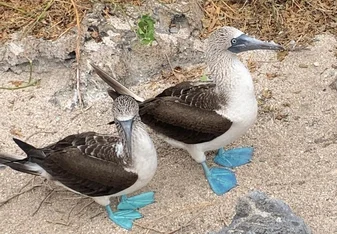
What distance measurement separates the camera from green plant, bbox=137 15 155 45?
5.81 m

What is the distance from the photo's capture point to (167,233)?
4609mm

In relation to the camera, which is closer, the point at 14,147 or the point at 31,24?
the point at 14,147

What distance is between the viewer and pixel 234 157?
5137 mm

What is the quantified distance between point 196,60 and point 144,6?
630 mm

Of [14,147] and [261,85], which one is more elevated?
[261,85]

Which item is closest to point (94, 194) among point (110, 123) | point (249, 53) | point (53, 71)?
point (110, 123)

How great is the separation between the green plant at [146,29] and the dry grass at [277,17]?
538 mm

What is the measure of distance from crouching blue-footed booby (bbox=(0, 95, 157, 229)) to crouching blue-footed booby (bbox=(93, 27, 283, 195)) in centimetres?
28

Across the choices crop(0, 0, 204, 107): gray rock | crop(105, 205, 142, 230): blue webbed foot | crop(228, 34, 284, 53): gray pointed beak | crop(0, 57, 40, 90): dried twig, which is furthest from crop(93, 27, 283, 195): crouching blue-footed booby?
crop(0, 57, 40, 90): dried twig

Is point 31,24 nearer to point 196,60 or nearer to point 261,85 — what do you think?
point 196,60

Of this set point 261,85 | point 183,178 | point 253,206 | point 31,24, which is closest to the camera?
point 253,206

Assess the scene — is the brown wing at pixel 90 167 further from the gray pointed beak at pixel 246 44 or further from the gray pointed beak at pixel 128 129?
the gray pointed beak at pixel 246 44

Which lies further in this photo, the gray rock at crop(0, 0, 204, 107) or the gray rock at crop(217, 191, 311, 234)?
the gray rock at crop(0, 0, 204, 107)

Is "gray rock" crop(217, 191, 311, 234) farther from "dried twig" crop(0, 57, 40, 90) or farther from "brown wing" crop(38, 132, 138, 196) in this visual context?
"dried twig" crop(0, 57, 40, 90)
